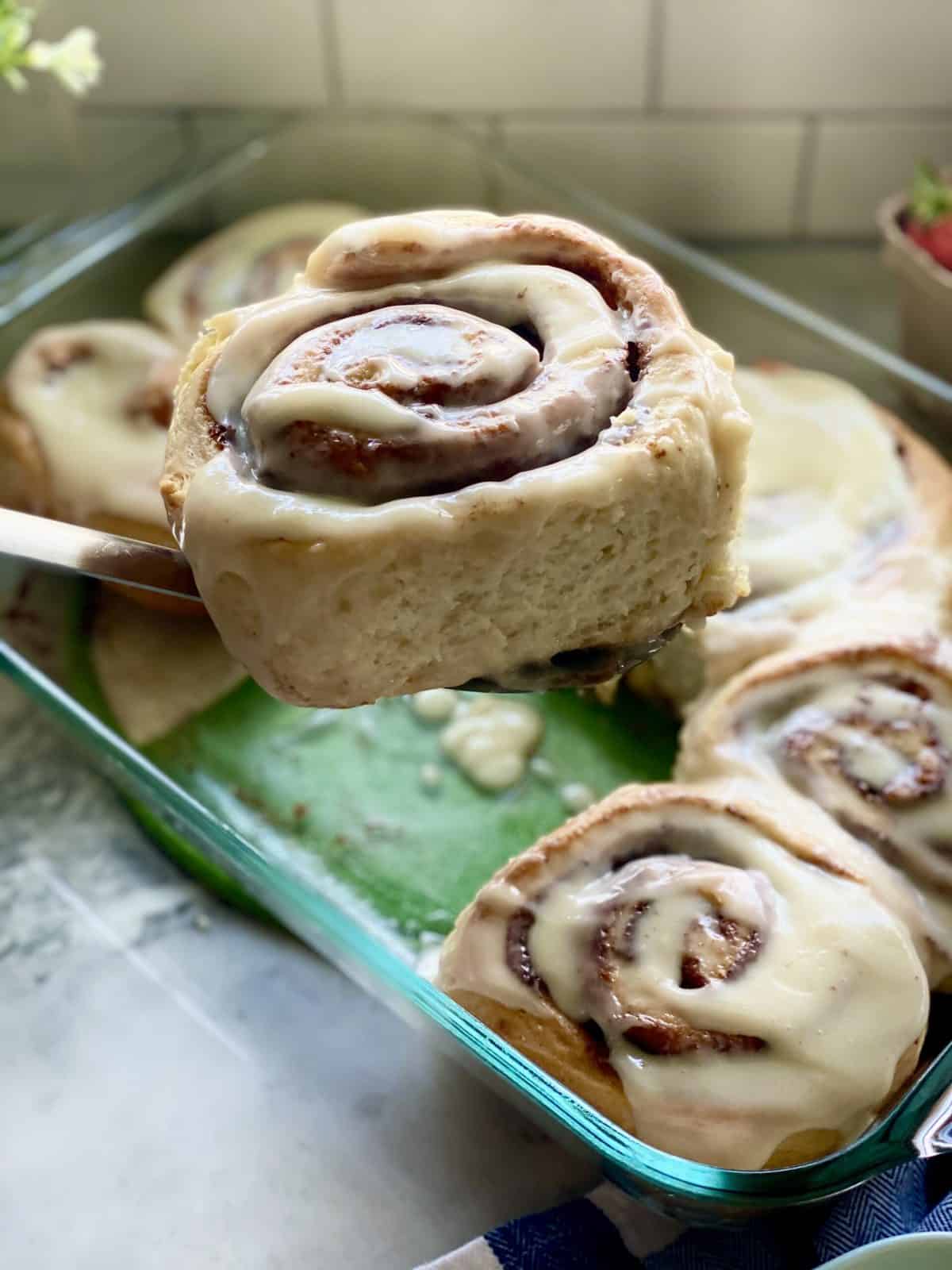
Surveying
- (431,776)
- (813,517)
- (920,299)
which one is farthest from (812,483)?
(431,776)

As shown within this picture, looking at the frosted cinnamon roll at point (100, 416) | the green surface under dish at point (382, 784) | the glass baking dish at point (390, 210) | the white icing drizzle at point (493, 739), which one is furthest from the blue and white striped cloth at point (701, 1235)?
the frosted cinnamon roll at point (100, 416)

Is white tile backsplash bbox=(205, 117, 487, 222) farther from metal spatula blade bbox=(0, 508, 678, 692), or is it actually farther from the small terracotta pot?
metal spatula blade bbox=(0, 508, 678, 692)

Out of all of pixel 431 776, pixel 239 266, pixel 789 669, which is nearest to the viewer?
pixel 789 669

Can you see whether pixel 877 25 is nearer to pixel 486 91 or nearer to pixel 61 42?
pixel 486 91

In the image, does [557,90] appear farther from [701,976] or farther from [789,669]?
[701,976]

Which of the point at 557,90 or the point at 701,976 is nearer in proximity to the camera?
the point at 701,976
